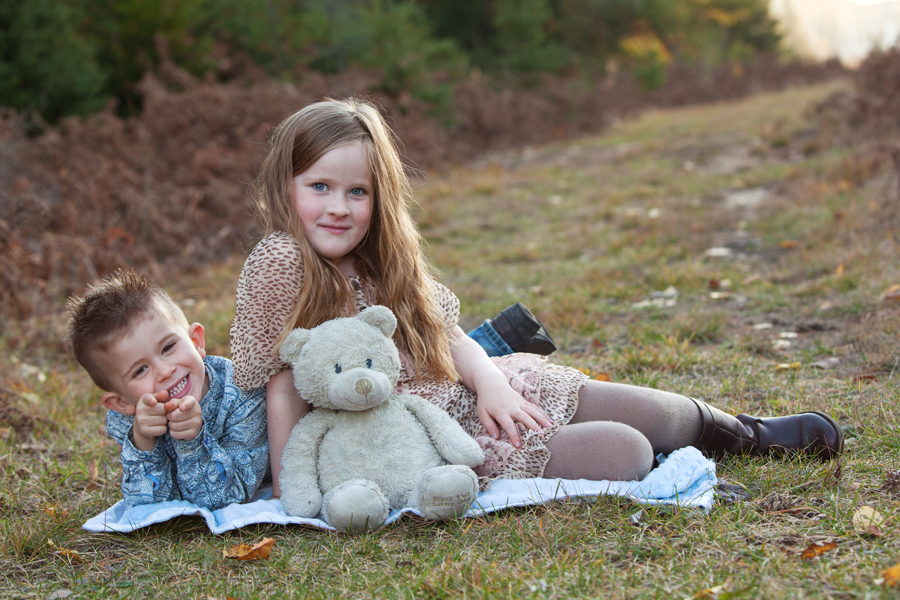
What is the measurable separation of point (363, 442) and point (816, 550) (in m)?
1.26

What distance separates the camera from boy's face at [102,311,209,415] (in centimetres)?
234

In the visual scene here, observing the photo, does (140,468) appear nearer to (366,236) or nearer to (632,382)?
(366,236)

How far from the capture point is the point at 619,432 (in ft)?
7.84

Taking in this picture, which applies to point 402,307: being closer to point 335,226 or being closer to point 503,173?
point 335,226

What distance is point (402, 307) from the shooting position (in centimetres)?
261

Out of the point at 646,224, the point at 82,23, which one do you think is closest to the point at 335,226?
the point at 646,224

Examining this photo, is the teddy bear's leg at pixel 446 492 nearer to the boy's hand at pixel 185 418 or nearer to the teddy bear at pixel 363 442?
the teddy bear at pixel 363 442

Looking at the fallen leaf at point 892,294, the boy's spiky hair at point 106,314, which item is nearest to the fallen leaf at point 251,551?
the boy's spiky hair at point 106,314

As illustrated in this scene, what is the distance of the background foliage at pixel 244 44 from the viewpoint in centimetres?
820

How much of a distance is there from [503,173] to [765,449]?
8.30 meters

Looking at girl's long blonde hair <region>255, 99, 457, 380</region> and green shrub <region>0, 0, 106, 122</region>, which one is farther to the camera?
green shrub <region>0, 0, 106, 122</region>

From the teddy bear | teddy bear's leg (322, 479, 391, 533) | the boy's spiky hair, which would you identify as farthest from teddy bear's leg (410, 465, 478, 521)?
the boy's spiky hair

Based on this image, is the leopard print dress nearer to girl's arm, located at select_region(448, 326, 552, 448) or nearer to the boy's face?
girl's arm, located at select_region(448, 326, 552, 448)

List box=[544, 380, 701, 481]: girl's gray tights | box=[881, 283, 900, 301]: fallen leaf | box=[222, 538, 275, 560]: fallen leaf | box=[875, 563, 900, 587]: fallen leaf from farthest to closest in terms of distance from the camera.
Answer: box=[881, 283, 900, 301]: fallen leaf
box=[544, 380, 701, 481]: girl's gray tights
box=[222, 538, 275, 560]: fallen leaf
box=[875, 563, 900, 587]: fallen leaf
